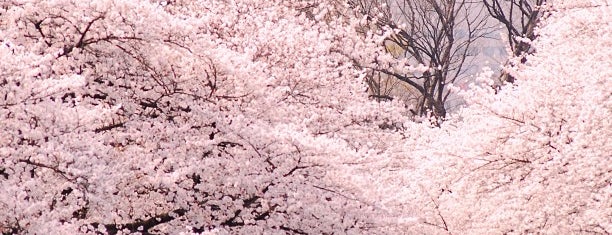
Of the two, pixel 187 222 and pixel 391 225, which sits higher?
pixel 391 225

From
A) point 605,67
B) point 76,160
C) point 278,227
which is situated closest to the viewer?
point 76,160

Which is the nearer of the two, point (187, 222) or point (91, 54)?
point (91, 54)

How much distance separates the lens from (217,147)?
9.23 metres

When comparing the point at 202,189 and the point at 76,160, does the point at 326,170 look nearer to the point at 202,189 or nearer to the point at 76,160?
the point at 202,189

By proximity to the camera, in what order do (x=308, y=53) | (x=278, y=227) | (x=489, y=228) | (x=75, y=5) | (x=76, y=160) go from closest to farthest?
(x=76, y=160)
(x=75, y=5)
(x=278, y=227)
(x=489, y=228)
(x=308, y=53)

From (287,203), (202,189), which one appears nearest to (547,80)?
(287,203)

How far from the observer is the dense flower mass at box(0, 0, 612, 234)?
6633 mm

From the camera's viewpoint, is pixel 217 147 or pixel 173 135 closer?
pixel 173 135

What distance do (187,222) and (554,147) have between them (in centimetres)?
493

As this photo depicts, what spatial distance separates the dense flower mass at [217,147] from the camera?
21.8 ft

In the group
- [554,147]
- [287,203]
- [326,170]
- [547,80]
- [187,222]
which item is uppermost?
[547,80]

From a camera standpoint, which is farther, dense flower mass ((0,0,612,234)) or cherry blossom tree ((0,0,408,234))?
cherry blossom tree ((0,0,408,234))

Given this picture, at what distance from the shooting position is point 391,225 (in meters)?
9.41

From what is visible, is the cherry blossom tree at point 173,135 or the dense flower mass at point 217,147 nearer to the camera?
A: the dense flower mass at point 217,147
